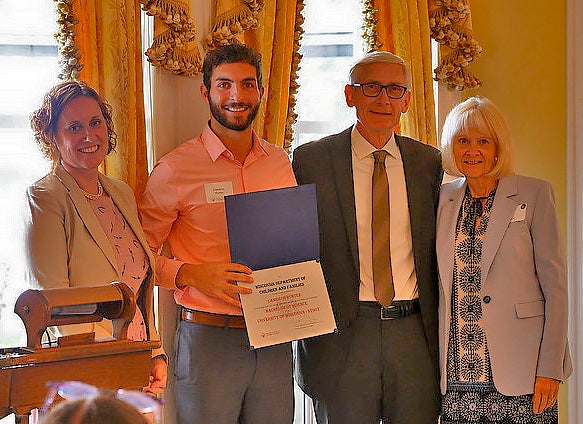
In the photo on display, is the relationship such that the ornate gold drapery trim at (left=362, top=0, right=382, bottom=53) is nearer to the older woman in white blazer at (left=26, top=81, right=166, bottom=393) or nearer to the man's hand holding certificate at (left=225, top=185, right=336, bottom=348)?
the man's hand holding certificate at (left=225, top=185, right=336, bottom=348)

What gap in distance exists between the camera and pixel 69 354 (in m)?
1.42

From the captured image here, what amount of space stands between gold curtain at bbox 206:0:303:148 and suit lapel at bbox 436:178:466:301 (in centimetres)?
76

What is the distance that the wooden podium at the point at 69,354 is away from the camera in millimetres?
1384

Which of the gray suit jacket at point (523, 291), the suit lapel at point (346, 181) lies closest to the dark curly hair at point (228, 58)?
the suit lapel at point (346, 181)

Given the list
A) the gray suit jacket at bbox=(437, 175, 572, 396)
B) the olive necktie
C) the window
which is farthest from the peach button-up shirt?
the gray suit jacket at bbox=(437, 175, 572, 396)

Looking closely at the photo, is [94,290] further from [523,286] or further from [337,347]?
[523,286]

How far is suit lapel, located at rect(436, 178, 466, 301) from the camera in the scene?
9.18 feet

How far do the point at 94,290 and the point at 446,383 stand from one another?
5.16ft

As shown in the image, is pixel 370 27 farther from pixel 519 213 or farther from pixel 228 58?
pixel 519 213

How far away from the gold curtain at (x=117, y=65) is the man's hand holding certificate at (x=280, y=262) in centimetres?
52

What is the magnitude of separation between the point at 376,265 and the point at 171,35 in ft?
3.51

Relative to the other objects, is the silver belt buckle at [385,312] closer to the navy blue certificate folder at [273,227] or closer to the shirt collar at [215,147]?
the navy blue certificate folder at [273,227]

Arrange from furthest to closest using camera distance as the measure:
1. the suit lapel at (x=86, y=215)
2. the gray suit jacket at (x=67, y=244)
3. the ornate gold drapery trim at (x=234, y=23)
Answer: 1. the ornate gold drapery trim at (x=234, y=23)
2. the suit lapel at (x=86, y=215)
3. the gray suit jacket at (x=67, y=244)

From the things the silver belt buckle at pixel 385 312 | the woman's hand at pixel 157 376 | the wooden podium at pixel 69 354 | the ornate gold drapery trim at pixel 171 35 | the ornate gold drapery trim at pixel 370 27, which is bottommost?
the woman's hand at pixel 157 376
